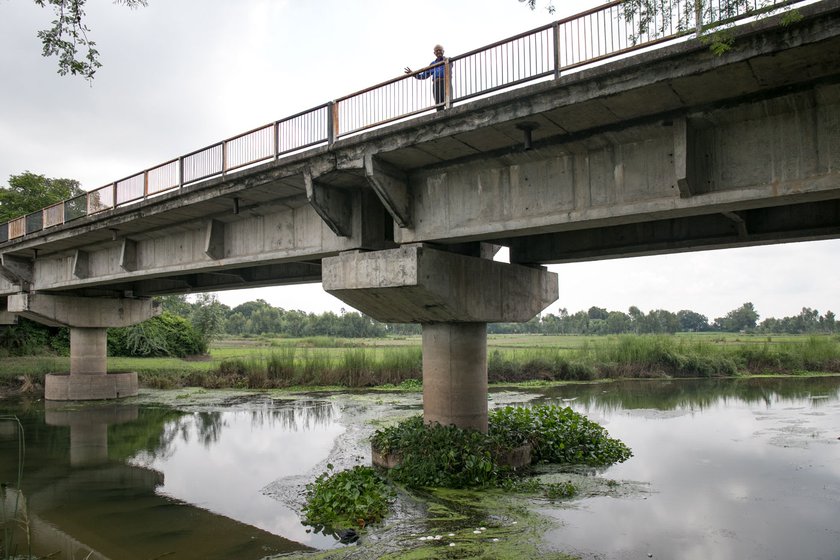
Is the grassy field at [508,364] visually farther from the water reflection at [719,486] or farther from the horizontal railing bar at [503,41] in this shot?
the horizontal railing bar at [503,41]

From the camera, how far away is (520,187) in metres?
9.24

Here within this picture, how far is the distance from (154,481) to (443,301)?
6796 millimetres

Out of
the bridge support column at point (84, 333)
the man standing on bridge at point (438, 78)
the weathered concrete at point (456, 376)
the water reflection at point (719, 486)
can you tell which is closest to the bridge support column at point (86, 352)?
the bridge support column at point (84, 333)

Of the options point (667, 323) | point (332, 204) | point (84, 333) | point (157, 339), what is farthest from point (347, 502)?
point (667, 323)

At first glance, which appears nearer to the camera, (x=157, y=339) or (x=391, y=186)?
(x=391, y=186)

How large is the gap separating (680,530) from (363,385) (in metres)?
19.0

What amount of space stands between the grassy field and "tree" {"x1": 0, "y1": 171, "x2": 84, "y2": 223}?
12.4 metres

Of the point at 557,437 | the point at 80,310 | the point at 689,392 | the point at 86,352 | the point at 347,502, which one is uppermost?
the point at 80,310

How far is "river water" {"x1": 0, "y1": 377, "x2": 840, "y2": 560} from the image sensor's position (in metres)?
7.93

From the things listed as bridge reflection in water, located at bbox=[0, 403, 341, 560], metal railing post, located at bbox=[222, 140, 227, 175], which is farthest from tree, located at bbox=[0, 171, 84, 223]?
metal railing post, located at bbox=[222, 140, 227, 175]

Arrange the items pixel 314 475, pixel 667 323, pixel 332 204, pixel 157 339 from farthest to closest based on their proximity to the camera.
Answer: pixel 667 323 < pixel 157 339 < pixel 314 475 < pixel 332 204

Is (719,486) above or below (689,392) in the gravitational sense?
above

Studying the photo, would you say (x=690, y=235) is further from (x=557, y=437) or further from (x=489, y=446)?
(x=489, y=446)

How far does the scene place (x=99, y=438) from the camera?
16328mm
